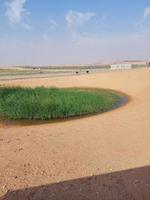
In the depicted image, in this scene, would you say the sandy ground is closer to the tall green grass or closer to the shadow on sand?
the shadow on sand

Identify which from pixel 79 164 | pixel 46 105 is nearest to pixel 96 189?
pixel 79 164

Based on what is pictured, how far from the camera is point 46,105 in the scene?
18.7 m

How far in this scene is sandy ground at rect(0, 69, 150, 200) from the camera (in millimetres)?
5633

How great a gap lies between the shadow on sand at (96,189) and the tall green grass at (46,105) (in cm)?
1148

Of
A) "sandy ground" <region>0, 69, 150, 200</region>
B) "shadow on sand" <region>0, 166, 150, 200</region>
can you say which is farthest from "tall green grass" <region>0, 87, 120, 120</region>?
"shadow on sand" <region>0, 166, 150, 200</region>

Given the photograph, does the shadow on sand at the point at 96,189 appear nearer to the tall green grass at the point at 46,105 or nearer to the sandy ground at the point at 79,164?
the sandy ground at the point at 79,164

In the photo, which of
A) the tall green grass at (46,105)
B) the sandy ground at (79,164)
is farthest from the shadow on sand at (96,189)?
the tall green grass at (46,105)

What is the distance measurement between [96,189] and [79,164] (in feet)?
4.84

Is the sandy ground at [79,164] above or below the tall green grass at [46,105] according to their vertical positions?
above

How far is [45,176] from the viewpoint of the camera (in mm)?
6430

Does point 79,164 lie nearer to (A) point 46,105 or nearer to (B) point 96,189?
(B) point 96,189

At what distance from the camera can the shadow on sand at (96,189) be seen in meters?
5.42

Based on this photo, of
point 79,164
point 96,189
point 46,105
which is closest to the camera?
point 96,189

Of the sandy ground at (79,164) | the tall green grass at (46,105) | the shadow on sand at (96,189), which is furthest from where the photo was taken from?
the tall green grass at (46,105)
